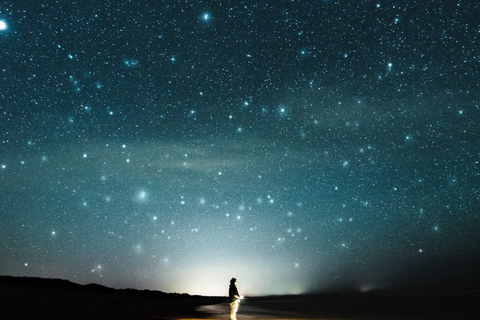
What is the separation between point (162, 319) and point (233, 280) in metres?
3.28

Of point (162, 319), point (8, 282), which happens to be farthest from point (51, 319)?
point (8, 282)

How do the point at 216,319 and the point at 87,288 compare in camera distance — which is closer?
the point at 216,319

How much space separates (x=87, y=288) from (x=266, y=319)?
51.7m

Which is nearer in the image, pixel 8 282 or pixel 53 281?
pixel 8 282

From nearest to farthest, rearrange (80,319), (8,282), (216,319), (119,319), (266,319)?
(80,319)
(119,319)
(216,319)
(266,319)
(8,282)

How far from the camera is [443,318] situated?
17.0 meters

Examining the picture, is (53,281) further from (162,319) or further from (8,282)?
(162,319)

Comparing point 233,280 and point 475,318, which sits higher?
point 233,280

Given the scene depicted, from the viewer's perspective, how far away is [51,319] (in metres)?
10.9

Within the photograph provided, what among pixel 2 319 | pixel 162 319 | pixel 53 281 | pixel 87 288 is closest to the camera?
pixel 2 319

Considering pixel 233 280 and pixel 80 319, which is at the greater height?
pixel 233 280

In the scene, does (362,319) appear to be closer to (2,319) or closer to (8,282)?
(2,319)

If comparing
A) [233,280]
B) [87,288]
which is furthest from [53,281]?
[233,280]

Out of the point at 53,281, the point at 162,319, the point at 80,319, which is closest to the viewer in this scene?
the point at 80,319
